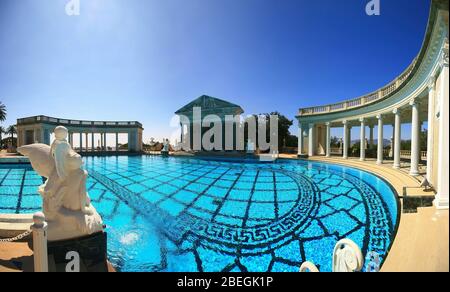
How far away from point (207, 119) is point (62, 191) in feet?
95.8

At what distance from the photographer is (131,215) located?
21.2ft

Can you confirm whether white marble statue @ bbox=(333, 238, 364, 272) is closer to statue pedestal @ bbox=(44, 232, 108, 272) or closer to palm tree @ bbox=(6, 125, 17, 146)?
statue pedestal @ bbox=(44, 232, 108, 272)

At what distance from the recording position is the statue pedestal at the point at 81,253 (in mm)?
2896

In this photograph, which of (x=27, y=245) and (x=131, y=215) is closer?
(x=27, y=245)

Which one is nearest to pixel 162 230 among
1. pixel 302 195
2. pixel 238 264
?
pixel 238 264

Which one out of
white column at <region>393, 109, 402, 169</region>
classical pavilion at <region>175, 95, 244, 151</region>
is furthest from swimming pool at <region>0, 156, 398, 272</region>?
classical pavilion at <region>175, 95, 244, 151</region>

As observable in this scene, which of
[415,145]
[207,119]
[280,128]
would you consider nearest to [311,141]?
[280,128]

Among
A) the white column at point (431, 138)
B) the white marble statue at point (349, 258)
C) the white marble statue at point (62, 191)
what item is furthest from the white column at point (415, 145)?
the white marble statue at point (62, 191)

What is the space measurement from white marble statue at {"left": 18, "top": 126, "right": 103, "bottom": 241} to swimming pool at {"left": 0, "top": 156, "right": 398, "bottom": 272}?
4.63 feet

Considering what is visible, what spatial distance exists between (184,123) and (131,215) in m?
28.9

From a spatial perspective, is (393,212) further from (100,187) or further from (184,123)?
(184,123)

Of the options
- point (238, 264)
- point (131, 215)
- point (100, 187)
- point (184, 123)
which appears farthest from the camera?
point (184, 123)

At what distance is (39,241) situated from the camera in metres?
2.54

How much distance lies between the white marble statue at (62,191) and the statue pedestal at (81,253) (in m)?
0.10
